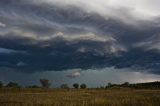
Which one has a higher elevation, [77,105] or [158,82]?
[158,82]

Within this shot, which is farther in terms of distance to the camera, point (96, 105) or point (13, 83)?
point (13, 83)

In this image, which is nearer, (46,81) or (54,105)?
(54,105)

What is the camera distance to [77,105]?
3778 centimetres

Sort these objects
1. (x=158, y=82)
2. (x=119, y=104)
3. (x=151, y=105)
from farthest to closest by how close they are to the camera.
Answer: (x=158, y=82) → (x=119, y=104) → (x=151, y=105)

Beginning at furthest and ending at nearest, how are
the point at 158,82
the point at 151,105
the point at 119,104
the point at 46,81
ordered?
the point at 46,81 → the point at 158,82 → the point at 119,104 → the point at 151,105

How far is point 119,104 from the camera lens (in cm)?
3853

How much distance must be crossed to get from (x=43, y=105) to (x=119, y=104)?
901 cm

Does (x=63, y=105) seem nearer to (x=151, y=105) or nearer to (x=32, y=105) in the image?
(x=32, y=105)

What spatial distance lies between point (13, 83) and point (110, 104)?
12519 centimetres

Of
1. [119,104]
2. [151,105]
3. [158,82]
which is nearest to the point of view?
[151,105]

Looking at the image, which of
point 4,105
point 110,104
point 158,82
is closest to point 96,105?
point 110,104

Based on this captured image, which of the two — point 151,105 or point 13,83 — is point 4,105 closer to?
point 151,105

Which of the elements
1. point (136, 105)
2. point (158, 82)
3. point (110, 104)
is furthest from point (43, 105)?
point (158, 82)

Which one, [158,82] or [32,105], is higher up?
[158,82]
